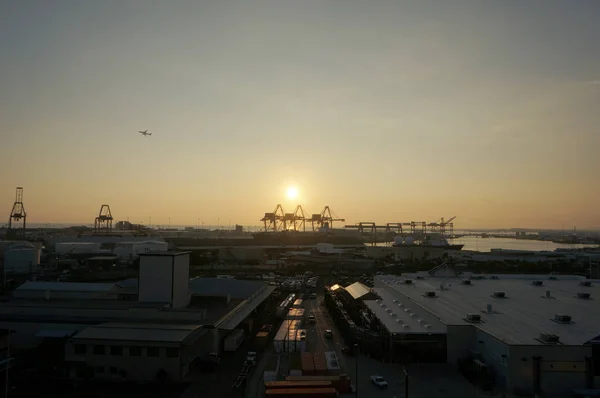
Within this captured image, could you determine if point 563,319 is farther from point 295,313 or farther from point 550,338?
point 295,313

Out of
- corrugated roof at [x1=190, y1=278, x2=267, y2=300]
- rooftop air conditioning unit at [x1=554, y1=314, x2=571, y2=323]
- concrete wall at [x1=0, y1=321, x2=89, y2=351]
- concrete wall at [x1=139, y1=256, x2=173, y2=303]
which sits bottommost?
concrete wall at [x1=0, y1=321, x2=89, y2=351]

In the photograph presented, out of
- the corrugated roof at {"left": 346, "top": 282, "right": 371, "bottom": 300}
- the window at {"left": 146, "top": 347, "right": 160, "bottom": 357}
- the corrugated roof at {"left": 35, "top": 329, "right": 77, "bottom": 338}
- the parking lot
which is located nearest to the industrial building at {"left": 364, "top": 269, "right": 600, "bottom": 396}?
the parking lot

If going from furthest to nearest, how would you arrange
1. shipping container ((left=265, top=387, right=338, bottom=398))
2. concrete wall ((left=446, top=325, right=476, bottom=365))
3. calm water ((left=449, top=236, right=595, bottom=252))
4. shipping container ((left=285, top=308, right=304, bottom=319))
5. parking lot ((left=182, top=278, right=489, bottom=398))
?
calm water ((left=449, top=236, right=595, bottom=252))
shipping container ((left=285, top=308, right=304, bottom=319))
concrete wall ((left=446, top=325, right=476, bottom=365))
parking lot ((left=182, top=278, right=489, bottom=398))
shipping container ((left=265, top=387, right=338, bottom=398))

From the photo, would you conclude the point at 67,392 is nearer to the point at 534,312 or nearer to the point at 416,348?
the point at 416,348

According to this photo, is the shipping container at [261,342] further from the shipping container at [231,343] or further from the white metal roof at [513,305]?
the white metal roof at [513,305]

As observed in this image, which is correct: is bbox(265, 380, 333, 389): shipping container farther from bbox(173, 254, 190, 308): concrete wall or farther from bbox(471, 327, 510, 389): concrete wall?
bbox(173, 254, 190, 308): concrete wall

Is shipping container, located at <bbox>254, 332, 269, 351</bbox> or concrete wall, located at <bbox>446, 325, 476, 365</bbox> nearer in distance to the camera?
concrete wall, located at <bbox>446, 325, 476, 365</bbox>
